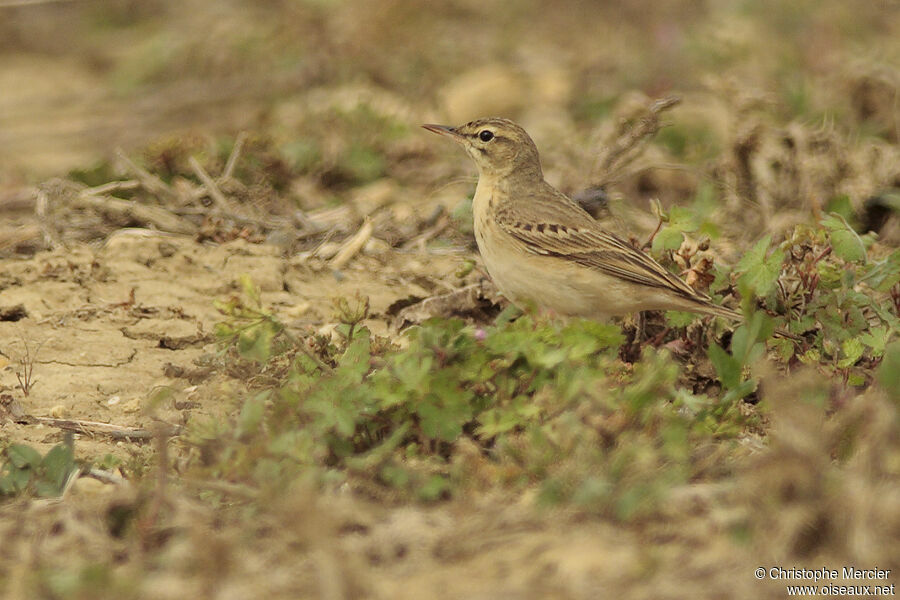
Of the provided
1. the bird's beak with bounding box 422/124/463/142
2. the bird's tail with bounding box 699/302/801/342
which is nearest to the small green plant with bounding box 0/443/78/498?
the bird's tail with bounding box 699/302/801/342

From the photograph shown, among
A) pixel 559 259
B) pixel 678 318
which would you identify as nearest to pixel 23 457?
pixel 559 259

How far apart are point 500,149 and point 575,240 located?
32.4 inches

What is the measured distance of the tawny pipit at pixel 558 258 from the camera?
210 inches

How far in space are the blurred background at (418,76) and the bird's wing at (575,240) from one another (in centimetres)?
130

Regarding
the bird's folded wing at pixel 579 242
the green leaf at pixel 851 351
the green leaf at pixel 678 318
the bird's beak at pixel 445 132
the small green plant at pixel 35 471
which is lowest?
the small green plant at pixel 35 471

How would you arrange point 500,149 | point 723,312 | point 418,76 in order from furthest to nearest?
point 418,76 → point 500,149 → point 723,312

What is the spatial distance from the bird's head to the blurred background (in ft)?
3.24

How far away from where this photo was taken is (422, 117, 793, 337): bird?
Answer: 5.32 metres

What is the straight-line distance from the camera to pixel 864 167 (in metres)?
7.48

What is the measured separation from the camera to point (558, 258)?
5703 mm

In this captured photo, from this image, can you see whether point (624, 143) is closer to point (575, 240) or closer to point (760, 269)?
point (575, 240)

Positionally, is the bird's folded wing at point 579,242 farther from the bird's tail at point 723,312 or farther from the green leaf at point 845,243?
the green leaf at point 845,243

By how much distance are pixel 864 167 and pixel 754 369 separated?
302 centimetres

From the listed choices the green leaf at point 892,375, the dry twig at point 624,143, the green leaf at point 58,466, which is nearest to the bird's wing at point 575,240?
the dry twig at point 624,143
